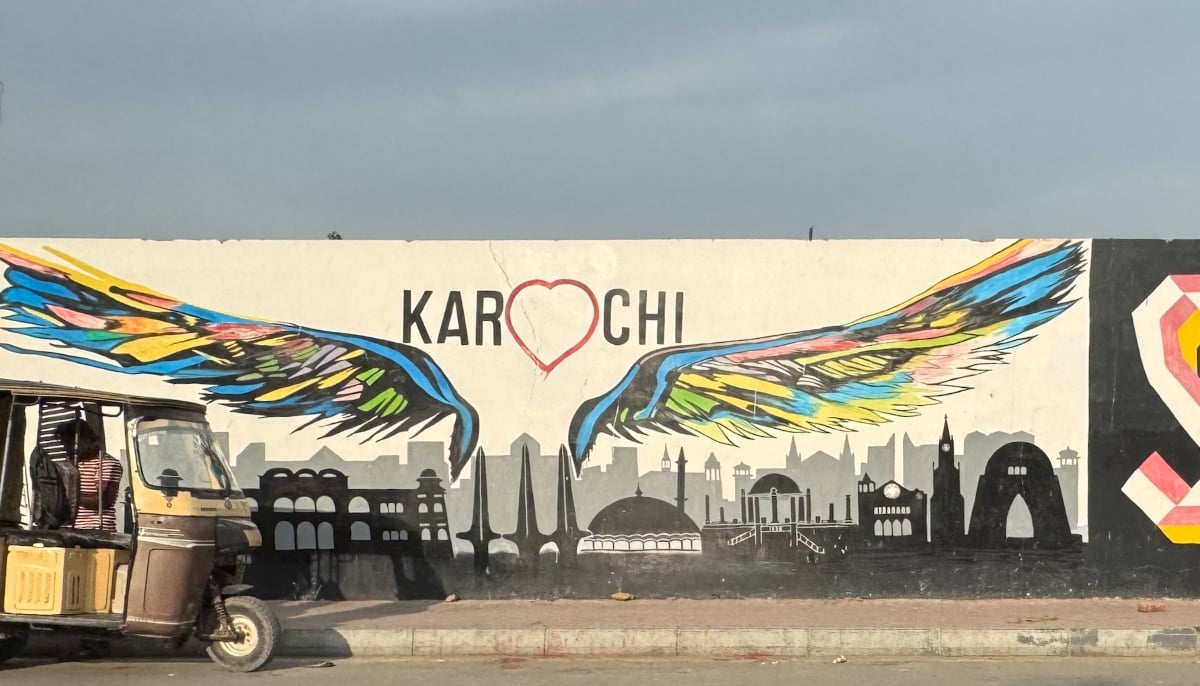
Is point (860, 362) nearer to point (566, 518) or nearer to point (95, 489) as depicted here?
point (566, 518)

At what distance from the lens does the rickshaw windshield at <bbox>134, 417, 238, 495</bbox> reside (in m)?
8.84

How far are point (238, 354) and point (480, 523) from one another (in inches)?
109

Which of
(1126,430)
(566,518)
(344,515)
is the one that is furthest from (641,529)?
(1126,430)

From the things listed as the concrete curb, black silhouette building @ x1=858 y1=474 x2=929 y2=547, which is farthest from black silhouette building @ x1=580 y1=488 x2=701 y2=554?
the concrete curb

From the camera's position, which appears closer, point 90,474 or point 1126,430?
point 90,474

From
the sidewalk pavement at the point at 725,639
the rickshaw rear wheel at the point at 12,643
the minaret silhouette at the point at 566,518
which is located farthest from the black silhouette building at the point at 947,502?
the rickshaw rear wheel at the point at 12,643

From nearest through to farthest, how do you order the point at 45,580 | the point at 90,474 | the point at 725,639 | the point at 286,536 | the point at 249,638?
the point at 45,580 → the point at 249,638 → the point at 90,474 → the point at 725,639 → the point at 286,536

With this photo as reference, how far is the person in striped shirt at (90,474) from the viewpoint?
9273 mm

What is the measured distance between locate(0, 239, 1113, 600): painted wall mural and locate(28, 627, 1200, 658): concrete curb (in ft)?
5.85

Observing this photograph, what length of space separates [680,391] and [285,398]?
3696 mm

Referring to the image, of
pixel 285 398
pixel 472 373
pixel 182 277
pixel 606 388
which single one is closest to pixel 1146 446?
pixel 606 388

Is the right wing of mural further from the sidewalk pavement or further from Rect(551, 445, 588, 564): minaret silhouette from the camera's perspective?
the sidewalk pavement

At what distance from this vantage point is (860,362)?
11828mm

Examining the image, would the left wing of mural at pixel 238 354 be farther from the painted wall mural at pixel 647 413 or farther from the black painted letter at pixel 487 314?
the black painted letter at pixel 487 314
